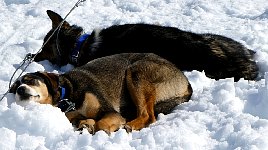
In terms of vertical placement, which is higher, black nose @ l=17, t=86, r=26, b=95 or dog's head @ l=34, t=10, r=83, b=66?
black nose @ l=17, t=86, r=26, b=95

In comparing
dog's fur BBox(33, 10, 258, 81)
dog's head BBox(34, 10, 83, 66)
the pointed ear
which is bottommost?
dog's head BBox(34, 10, 83, 66)

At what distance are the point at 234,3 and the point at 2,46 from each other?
18.5ft

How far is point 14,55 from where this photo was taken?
29.7ft

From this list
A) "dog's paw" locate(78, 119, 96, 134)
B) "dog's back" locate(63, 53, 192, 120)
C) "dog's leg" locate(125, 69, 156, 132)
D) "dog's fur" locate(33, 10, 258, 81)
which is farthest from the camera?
"dog's fur" locate(33, 10, 258, 81)

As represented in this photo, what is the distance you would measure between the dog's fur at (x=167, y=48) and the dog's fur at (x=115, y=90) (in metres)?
1.09

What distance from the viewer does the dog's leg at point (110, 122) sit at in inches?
238

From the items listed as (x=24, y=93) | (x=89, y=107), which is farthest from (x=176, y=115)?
(x=24, y=93)

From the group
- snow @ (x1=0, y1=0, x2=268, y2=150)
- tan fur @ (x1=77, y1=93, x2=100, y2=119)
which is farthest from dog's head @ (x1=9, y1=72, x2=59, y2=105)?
tan fur @ (x1=77, y1=93, x2=100, y2=119)

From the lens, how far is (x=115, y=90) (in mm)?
6934

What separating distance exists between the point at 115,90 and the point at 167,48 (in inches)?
71.5

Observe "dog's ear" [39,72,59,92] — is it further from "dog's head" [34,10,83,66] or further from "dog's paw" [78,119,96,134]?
"dog's head" [34,10,83,66]

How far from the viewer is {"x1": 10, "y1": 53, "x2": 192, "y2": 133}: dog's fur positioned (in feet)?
20.5

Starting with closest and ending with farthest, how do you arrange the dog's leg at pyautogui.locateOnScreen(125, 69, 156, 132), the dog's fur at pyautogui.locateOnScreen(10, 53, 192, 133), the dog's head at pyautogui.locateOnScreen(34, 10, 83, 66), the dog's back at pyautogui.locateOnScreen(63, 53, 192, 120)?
the dog's fur at pyautogui.locateOnScreen(10, 53, 192, 133)
the dog's leg at pyautogui.locateOnScreen(125, 69, 156, 132)
the dog's back at pyautogui.locateOnScreen(63, 53, 192, 120)
the dog's head at pyautogui.locateOnScreen(34, 10, 83, 66)

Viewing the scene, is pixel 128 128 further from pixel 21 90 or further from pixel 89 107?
pixel 21 90
